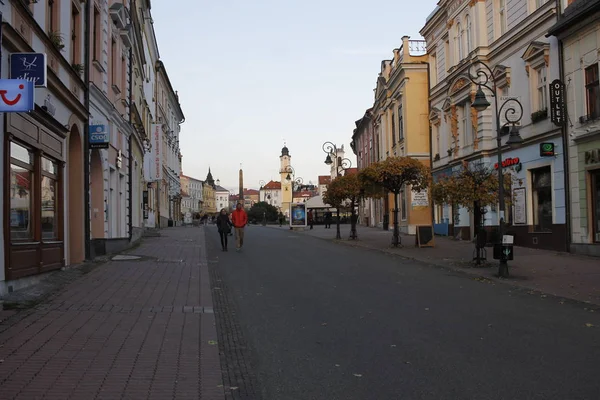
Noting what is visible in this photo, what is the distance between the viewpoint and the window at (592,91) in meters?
18.1

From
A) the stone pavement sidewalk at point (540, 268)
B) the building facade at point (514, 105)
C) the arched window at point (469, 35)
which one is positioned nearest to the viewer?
the stone pavement sidewalk at point (540, 268)

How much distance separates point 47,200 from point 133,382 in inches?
328

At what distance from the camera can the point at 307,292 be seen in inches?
456

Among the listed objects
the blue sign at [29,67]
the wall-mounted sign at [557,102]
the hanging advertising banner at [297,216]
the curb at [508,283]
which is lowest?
the curb at [508,283]

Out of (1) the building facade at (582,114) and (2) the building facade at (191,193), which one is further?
(2) the building facade at (191,193)

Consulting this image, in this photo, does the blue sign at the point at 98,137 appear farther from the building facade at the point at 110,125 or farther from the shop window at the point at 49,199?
the shop window at the point at 49,199

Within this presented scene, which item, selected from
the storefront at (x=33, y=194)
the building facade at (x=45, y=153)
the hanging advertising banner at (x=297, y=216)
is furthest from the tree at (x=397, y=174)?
the hanging advertising banner at (x=297, y=216)

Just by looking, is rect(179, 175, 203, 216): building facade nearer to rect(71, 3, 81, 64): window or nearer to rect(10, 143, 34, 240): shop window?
rect(71, 3, 81, 64): window

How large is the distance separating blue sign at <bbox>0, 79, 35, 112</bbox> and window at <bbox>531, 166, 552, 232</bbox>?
1824cm

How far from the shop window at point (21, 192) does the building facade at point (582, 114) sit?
49.8ft

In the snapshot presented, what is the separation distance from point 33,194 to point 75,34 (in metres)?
5.36

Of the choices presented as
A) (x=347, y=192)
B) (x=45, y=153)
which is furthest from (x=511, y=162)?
(x=45, y=153)

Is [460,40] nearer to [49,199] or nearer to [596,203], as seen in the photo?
[596,203]

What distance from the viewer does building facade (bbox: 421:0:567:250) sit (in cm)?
2080
